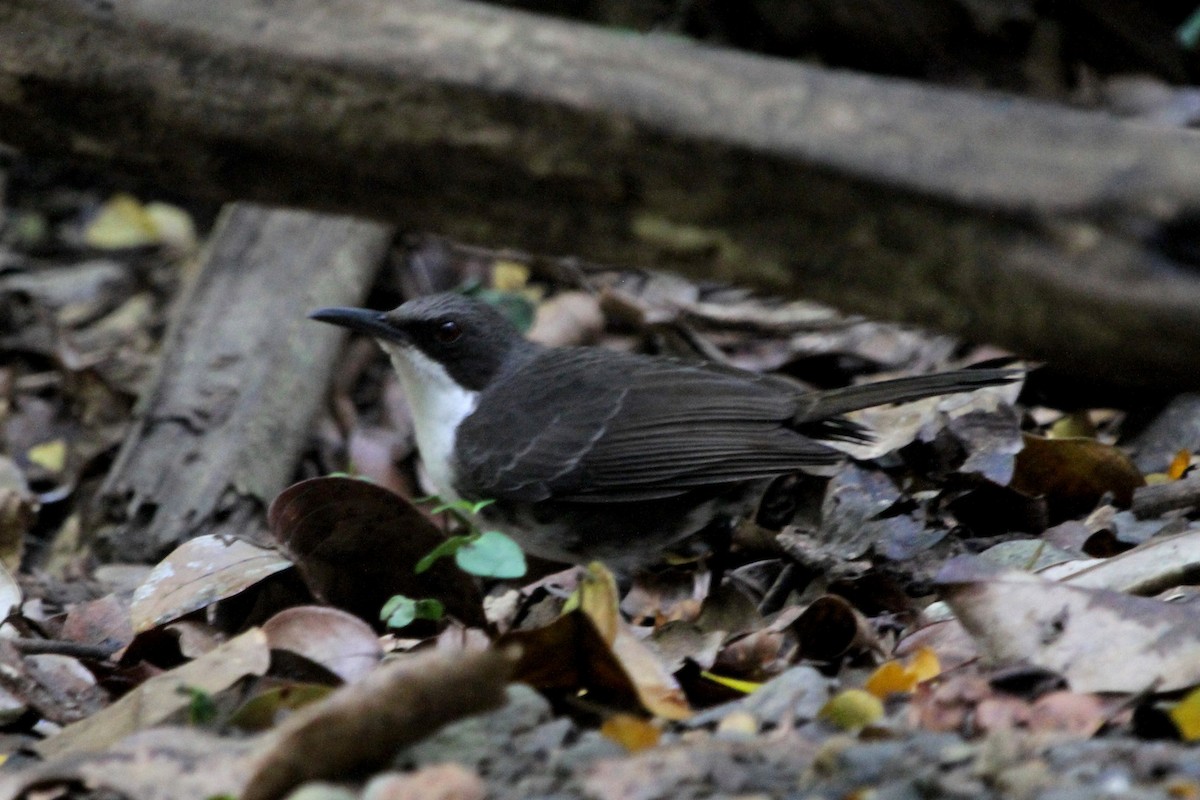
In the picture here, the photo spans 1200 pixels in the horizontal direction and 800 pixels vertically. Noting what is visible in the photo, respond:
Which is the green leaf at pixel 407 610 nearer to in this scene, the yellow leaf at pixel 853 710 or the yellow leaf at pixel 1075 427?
the yellow leaf at pixel 853 710

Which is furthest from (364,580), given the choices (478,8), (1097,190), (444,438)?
(1097,190)

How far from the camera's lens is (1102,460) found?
475 cm

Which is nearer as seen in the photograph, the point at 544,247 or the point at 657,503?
the point at 544,247

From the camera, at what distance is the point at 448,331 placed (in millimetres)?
5512

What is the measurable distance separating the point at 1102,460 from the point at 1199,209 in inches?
83.4

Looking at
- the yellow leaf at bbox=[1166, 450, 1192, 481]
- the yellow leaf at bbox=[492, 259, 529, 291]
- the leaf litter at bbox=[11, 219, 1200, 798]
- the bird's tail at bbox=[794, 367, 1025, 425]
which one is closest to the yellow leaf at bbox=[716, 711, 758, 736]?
the leaf litter at bbox=[11, 219, 1200, 798]

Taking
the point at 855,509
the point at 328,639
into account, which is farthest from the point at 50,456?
the point at 855,509

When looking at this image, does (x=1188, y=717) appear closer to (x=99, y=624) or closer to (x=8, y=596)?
(x=99, y=624)

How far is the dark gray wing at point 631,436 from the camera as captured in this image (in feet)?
16.3

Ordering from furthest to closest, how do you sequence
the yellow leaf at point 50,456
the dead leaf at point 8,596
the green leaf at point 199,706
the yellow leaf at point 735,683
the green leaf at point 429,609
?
the yellow leaf at point 50,456 → the dead leaf at point 8,596 → the green leaf at point 429,609 → the yellow leaf at point 735,683 → the green leaf at point 199,706

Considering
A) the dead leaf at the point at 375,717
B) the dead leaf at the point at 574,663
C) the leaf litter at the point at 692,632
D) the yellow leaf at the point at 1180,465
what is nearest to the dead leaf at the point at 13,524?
the leaf litter at the point at 692,632

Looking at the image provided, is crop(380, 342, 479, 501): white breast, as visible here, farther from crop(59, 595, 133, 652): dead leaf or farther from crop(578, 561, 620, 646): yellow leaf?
crop(578, 561, 620, 646): yellow leaf

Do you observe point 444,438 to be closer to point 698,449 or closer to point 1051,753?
point 698,449

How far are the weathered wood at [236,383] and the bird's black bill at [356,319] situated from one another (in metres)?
1.04
